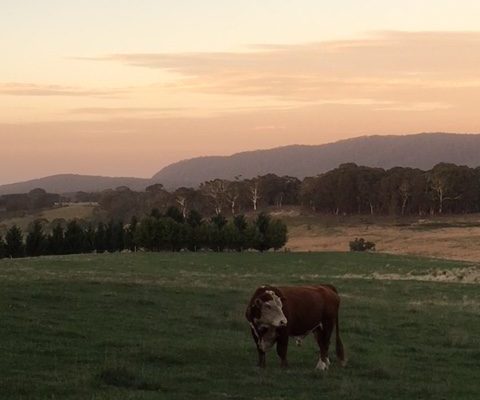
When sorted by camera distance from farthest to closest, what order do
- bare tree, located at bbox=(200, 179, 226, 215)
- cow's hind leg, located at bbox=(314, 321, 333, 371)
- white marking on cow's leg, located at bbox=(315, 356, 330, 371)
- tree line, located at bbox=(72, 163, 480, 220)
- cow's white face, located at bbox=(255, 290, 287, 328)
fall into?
1. bare tree, located at bbox=(200, 179, 226, 215)
2. tree line, located at bbox=(72, 163, 480, 220)
3. cow's hind leg, located at bbox=(314, 321, 333, 371)
4. white marking on cow's leg, located at bbox=(315, 356, 330, 371)
5. cow's white face, located at bbox=(255, 290, 287, 328)

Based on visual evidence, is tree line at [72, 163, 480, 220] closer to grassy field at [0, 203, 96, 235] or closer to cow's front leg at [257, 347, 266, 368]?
grassy field at [0, 203, 96, 235]

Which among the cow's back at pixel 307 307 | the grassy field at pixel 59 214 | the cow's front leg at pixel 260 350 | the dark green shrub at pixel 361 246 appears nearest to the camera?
the cow's front leg at pixel 260 350

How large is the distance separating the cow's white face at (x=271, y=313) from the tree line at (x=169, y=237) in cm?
8002

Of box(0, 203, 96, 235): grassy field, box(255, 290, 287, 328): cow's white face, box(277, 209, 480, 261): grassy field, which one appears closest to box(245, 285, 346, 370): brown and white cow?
box(255, 290, 287, 328): cow's white face

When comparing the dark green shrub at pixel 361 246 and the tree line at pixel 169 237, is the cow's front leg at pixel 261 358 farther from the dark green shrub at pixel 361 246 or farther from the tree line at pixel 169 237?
the dark green shrub at pixel 361 246

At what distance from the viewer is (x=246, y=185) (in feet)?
593

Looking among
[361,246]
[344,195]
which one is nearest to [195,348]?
[361,246]

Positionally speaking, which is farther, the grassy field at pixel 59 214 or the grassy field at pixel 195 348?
the grassy field at pixel 59 214

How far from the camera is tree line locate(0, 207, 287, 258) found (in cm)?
9425

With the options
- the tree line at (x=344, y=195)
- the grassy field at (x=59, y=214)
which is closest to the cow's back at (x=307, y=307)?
the tree line at (x=344, y=195)

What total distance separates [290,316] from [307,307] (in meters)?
0.56

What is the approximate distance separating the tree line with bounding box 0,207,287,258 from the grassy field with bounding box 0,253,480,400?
6165cm

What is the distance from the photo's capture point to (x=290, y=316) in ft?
47.1

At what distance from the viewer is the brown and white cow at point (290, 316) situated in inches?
549
